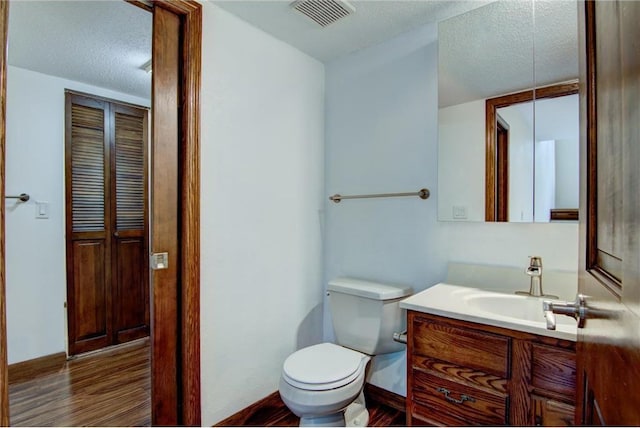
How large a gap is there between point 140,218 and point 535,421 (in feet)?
9.69

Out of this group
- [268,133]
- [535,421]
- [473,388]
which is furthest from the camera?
[268,133]

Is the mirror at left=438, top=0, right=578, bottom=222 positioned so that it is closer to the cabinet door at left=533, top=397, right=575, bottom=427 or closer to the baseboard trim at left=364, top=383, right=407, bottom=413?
the cabinet door at left=533, top=397, right=575, bottom=427

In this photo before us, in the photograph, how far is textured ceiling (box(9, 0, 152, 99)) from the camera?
1.68 metres

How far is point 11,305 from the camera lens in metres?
2.22

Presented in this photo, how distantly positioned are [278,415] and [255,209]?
1.15 meters

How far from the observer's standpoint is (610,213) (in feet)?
1.48

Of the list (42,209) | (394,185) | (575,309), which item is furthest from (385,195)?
(42,209)

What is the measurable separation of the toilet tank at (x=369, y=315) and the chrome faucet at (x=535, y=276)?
1.91 ft

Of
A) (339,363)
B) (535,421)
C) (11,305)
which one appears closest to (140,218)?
(11,305)

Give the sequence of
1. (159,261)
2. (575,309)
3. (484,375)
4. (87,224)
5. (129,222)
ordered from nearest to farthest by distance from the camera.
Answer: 1. (575,309)
2. (484,375)
3. (159,261)
4. (87,224)
5. (129,222)

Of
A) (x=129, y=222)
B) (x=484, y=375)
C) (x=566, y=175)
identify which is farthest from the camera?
(x=129, y=222)

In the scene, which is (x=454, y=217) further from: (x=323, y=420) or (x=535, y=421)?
(x=323, y=420)

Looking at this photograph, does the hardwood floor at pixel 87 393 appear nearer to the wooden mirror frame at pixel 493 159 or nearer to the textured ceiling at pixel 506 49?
the wooden mirror frame at pixel 493 159

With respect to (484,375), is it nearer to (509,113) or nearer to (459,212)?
(459,212)
